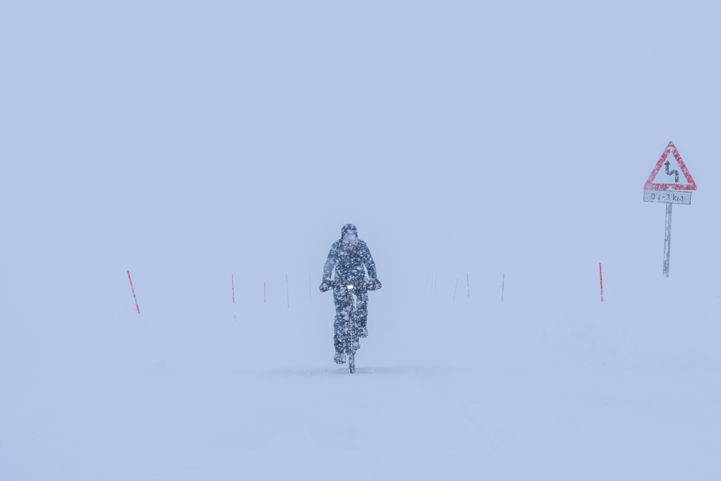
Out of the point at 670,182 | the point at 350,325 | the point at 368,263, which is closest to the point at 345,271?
the point at 368,263

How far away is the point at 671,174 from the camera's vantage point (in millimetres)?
14812

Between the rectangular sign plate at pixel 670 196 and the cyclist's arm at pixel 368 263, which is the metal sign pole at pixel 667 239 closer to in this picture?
the rectangular sign plate at pixel 670 196

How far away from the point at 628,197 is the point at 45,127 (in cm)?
8637

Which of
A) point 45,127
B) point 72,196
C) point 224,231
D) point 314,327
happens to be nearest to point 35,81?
point 45,127

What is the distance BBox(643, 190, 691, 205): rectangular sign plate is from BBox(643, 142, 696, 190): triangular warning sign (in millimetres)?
85

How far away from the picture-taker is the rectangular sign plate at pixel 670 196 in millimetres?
14867

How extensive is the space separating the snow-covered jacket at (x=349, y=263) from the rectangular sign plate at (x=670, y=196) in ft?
18.9

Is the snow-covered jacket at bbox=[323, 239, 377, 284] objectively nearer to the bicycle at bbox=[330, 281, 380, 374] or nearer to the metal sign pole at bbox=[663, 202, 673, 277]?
the bicycle at bbox=[330, 281, 380, 374]

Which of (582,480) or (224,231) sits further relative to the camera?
(224,231)

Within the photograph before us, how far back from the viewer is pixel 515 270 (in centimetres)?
3403

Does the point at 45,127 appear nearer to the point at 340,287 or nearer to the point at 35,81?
the point at 35,81

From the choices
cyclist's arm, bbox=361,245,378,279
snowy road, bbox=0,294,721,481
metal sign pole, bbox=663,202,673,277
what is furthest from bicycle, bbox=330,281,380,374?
metal sign pole, bbox=663,202,673,277

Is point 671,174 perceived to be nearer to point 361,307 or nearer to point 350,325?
point 361,307

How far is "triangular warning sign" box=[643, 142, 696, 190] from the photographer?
14.7 meters
